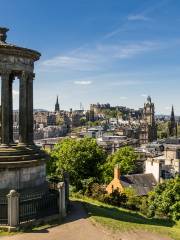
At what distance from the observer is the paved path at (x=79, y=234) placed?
15359mm

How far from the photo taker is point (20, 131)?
19062mm

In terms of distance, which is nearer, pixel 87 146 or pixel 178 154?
pixel 87 146

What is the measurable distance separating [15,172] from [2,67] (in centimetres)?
464

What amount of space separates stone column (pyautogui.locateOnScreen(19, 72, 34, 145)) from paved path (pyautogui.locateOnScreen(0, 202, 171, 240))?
169 inches

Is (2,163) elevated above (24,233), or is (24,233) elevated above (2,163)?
(2,163)

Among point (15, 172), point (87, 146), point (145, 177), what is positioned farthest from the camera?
point (145, 177)

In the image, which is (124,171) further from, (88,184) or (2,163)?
(2,163)

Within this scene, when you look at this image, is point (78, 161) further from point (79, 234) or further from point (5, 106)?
point (79, 234)

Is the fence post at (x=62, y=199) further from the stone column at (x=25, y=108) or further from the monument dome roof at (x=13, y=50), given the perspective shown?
the monument dome roof at (x=13, y=50)

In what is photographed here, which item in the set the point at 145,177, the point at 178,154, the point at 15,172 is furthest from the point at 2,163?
the point at 178,154

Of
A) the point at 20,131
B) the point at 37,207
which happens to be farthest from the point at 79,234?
the point at 20,131

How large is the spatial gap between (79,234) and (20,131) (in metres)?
5.75

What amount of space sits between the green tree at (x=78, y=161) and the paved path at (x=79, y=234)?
28819 millimetres

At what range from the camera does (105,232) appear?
53.0 feet
